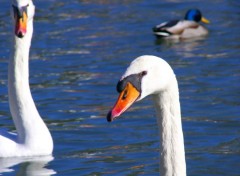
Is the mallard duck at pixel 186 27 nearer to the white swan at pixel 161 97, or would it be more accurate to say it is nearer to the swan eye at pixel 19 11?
the swan eye at pixel 19 11

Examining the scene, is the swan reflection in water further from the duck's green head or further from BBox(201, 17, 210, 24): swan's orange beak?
BBox(201, 17, 210, 24): swan's orange beak

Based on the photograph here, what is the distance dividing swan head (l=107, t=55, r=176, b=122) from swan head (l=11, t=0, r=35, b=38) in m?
4.33

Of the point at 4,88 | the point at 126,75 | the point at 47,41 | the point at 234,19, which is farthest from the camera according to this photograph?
the point at 234,19

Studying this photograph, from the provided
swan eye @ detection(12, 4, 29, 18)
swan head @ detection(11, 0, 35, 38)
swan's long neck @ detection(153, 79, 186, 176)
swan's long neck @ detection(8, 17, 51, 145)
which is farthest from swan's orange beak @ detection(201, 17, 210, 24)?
swan's long neck @ detection(153, 79, 186, 176)

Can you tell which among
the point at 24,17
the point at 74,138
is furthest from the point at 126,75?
the point at 74,138

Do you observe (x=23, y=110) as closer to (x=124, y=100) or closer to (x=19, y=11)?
(x=19, y=11)

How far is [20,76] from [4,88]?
148 inches

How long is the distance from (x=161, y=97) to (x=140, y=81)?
306 millimetres

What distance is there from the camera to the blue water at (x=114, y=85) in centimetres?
1067

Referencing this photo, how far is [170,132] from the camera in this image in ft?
20.9

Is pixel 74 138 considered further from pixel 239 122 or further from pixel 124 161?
pixel 239 122

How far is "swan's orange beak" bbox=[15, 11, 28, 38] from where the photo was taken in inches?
404

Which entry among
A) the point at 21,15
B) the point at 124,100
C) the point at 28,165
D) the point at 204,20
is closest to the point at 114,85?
the point at 28,165

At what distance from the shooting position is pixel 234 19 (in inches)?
768
